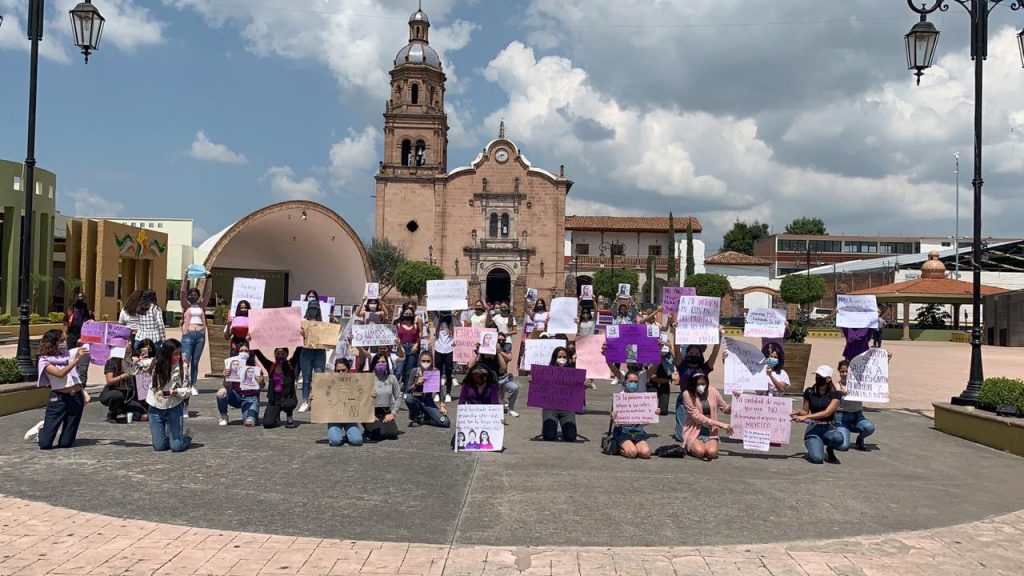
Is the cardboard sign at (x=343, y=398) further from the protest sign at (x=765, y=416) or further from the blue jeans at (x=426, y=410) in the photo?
the protest sign at (x=765, y=416)

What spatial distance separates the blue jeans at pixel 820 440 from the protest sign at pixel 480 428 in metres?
3.32

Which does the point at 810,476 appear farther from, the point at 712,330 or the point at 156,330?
the point at 156,330

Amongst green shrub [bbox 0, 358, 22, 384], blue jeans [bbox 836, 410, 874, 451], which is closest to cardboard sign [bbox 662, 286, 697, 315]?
blue jeans [bbox 836, 410, 874, 451]

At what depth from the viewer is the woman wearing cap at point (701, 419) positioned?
28.6ft

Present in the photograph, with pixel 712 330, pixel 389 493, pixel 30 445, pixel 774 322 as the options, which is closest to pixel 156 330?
pixel 30 445

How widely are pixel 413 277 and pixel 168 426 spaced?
50.0 m

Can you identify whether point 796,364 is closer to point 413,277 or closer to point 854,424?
point 854,424

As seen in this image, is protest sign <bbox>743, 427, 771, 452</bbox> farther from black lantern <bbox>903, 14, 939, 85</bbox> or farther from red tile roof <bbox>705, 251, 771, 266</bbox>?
red tile roof <bbox>705, 251, 771, 266</bbox>

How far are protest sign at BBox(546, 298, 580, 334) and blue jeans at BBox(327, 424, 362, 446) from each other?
18.0 ft

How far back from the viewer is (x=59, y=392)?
848cm

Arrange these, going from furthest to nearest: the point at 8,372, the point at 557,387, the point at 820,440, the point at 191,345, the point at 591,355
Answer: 1. the point at 191,345
2. the point at 591,355
3. the point at 8,372
4. the point at 557,387
5. the point at 820,440

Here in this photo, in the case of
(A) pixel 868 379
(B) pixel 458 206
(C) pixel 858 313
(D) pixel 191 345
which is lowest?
(A) pixel 868 379

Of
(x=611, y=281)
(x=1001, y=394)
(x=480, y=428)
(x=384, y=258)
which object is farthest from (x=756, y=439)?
(x=384, y=258)

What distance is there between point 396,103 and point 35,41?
5436 cm
